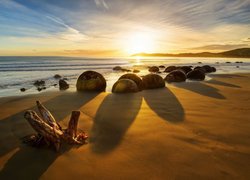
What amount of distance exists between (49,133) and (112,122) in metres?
2.09

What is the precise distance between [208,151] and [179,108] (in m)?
3.39

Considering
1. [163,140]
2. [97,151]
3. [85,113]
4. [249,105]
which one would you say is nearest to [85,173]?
[97,151]

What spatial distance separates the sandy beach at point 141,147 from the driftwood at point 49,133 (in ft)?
0.47

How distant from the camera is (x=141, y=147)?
4219 mm

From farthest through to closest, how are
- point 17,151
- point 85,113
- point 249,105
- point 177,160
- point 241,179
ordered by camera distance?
point 249,105, point 85,113, point 17,151, point 177,160, point 241,179

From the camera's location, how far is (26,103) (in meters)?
8.35

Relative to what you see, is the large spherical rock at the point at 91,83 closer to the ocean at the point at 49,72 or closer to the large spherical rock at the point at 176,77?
the ocean at the point at 49,72

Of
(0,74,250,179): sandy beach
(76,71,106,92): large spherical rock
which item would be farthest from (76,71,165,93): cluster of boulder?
(0,74,250,179): sandy beach

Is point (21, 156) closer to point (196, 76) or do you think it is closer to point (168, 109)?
point (168, 109)

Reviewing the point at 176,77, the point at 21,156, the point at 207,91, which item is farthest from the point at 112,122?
the point at 176,77

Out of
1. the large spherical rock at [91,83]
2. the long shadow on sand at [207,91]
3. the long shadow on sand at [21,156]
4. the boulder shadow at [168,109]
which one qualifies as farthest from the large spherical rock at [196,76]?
the long shadow on sand at [21,156]

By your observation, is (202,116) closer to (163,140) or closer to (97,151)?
(163,140)

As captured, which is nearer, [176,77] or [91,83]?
[91,83]

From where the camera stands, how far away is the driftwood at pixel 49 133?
384 centimetres
